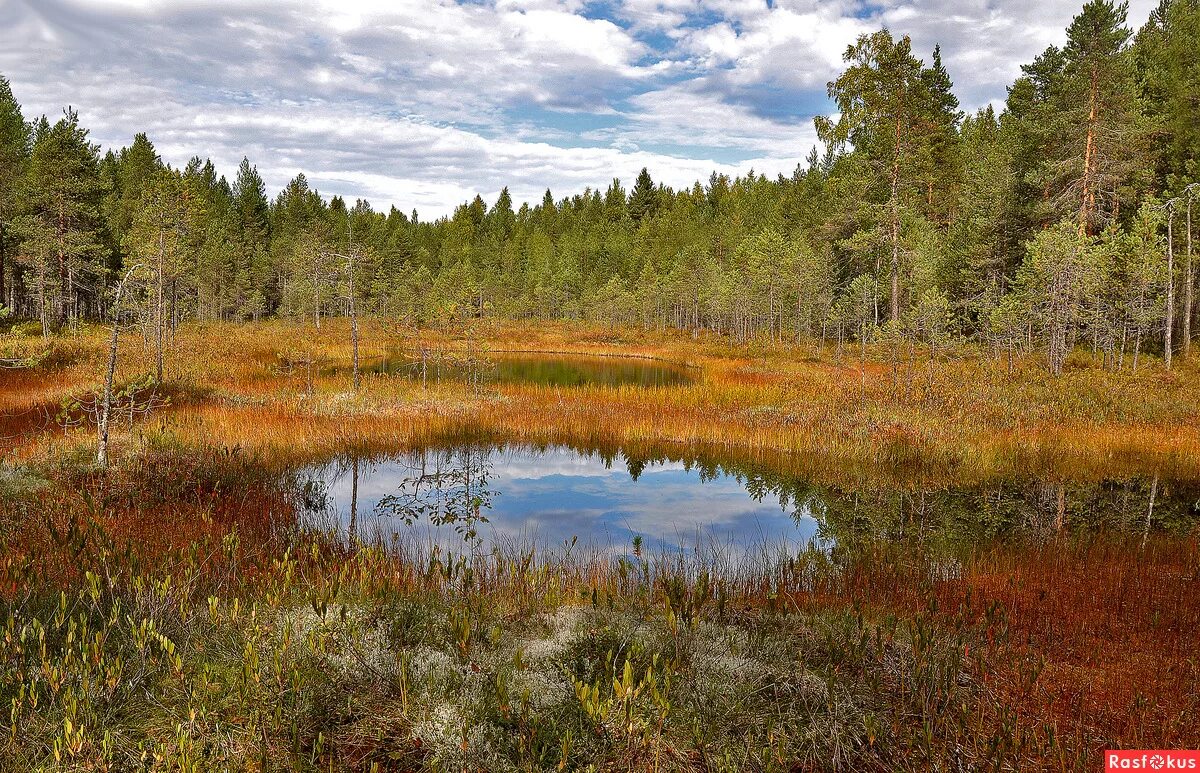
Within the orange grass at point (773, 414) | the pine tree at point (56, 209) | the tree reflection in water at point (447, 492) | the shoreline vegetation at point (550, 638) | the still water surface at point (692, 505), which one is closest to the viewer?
the shoreline vegetation at point (550, 638)

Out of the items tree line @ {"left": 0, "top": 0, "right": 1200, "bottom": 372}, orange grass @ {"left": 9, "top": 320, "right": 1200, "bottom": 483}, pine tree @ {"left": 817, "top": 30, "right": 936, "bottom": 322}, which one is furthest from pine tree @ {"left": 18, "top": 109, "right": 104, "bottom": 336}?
pine tree @ {"left": 817, "top": 30, "right": 936, "bottom": 322}

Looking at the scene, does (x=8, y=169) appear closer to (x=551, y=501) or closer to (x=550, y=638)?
(x=551, y=501)

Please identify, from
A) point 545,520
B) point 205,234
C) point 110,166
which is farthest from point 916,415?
point 110,166

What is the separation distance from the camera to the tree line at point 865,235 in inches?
946

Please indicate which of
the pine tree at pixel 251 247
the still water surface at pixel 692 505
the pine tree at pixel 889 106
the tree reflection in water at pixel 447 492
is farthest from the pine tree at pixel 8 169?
the pine tree at pixel 889 106

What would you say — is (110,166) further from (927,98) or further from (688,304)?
(927,98)

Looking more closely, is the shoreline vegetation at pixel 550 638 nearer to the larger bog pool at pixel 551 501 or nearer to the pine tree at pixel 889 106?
the larger bog pool at pixel 551 501

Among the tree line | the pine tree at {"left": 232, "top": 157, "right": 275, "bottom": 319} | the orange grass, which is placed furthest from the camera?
the pine tree at {"left": 232, "top": 157, "right": 275, "bottom": 319}

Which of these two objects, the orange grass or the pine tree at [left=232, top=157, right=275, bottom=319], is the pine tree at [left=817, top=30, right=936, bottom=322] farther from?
the pine tree at [left=232, top=157, right=275, bottom=319]

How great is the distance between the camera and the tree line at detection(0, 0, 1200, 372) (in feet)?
78.8

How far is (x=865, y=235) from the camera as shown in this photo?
21.6 meters

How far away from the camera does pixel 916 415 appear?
58.8 feet

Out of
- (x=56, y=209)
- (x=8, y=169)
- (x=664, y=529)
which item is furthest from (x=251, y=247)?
(x=664, y=529)

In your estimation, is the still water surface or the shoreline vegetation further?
the still water surface
